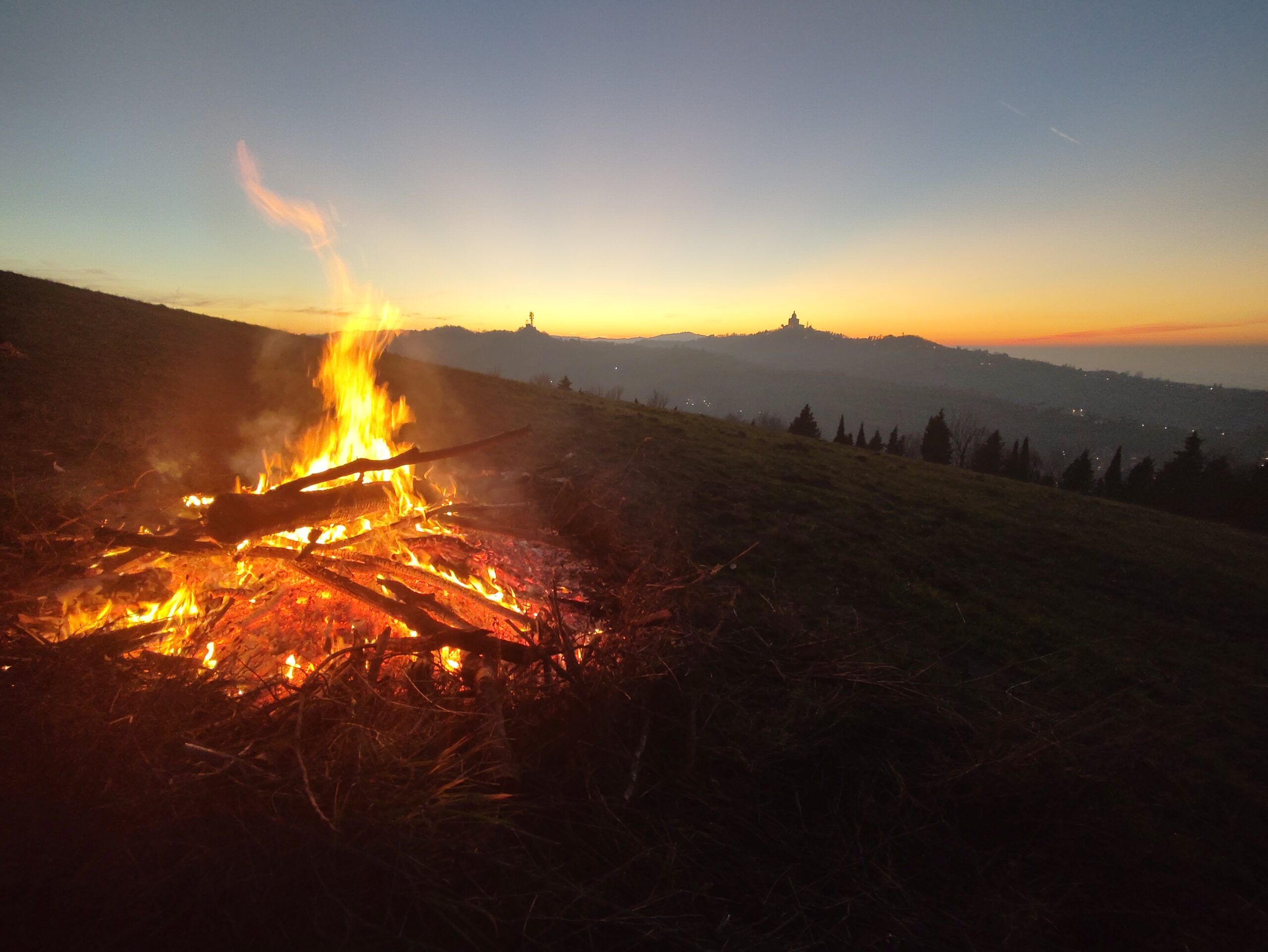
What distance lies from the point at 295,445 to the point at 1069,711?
8.84 m

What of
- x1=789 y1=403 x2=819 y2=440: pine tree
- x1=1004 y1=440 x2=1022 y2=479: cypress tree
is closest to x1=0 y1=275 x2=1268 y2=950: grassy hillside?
x1=789 y1=403 x2=819 y2=440: pine tree

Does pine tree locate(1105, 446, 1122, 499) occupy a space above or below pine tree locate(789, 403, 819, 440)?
below

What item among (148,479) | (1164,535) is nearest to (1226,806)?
(148,479)

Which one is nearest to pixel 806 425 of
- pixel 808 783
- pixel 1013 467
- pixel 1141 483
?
pixel 1013 467

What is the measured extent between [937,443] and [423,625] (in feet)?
207

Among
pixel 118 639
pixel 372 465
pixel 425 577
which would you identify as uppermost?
pixel 372 465

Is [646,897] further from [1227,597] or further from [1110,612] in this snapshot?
[1227,597]

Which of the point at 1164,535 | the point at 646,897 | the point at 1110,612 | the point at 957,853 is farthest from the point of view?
the point at 1164,535

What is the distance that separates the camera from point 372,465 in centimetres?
508

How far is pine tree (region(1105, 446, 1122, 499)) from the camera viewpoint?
159ft

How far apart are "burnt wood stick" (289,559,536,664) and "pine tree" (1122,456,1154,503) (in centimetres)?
5931

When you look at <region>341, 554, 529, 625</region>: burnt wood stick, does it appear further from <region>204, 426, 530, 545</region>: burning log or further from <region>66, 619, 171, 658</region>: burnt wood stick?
<region>66, 619, 171, 658</region>: burnt wood stick

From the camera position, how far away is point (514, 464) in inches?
436

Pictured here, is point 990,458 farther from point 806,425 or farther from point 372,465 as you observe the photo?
point 372,465
